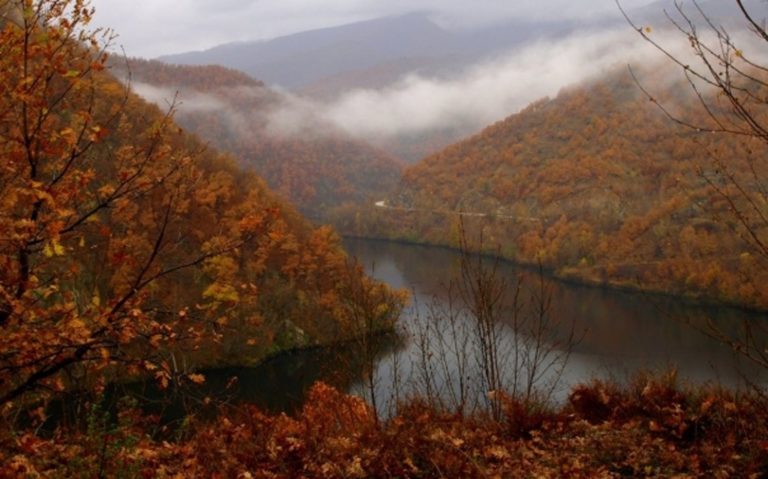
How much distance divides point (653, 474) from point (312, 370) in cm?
2736

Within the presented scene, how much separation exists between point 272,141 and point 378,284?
86794 millimetres

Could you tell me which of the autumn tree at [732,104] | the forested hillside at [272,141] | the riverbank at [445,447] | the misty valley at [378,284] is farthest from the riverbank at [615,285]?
the forested hillside at [272,141]

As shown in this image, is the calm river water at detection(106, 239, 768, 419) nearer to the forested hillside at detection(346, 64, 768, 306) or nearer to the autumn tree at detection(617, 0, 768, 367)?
the forested hillside at detection(346, 64, 768, 306)

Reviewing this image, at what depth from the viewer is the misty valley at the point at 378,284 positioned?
328 centimetres

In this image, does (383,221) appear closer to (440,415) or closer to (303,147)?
(303,147)

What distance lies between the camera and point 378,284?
3691cm

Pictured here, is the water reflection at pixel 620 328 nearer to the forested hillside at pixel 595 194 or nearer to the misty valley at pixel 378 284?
the misty valley at pixel 378 284

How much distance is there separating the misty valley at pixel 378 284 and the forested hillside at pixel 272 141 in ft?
2.48

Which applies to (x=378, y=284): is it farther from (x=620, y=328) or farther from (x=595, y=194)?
(x=595, y=194)

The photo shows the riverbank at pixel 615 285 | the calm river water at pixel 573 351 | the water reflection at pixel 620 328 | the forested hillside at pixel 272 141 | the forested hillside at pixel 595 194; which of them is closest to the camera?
the calm river water at pixel 573 351

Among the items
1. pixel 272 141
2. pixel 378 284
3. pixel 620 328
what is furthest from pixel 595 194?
pixel 272 141

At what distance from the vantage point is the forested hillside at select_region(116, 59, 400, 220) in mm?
107562

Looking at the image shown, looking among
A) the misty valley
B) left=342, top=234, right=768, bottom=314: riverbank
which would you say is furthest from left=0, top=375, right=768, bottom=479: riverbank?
left=342, top=234, right=768, bottom=314: riverbank

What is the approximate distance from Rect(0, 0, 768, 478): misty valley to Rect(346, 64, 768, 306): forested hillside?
465 millimetres
